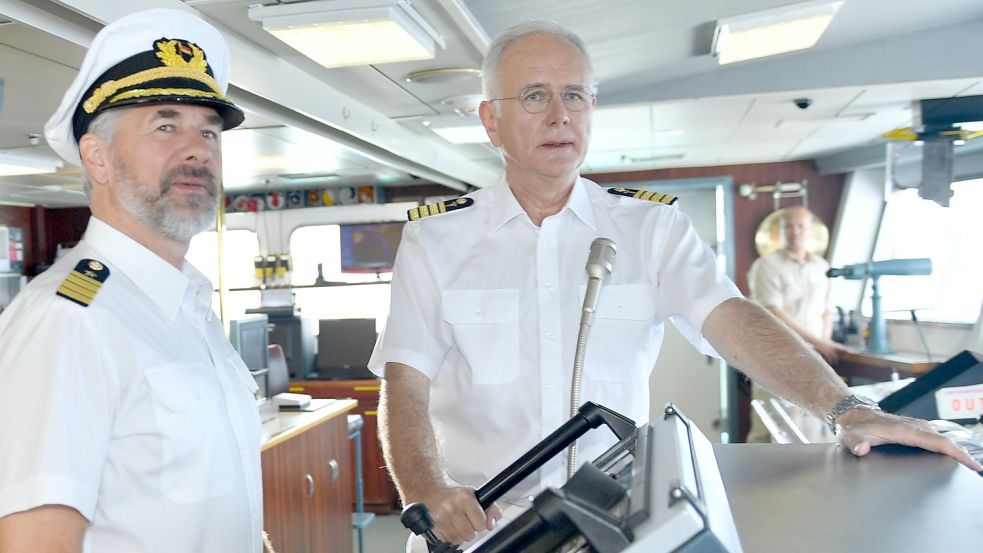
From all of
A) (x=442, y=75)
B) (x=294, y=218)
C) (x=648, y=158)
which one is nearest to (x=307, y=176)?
(x=294, y=218)

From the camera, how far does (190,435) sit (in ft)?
4.22

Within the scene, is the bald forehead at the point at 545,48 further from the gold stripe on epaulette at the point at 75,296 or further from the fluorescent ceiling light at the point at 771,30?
the fluorescent ceiling light at the point at 771,30

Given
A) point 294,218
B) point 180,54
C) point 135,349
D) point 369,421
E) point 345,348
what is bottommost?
point 369,421

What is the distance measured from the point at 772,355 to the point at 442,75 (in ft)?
10.2

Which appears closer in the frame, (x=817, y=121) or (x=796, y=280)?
(x=817, y=121)

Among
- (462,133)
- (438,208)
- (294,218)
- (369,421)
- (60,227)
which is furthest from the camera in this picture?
(60,227)

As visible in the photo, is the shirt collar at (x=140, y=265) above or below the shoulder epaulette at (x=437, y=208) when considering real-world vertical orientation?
below

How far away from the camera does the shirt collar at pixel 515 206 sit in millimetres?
1547

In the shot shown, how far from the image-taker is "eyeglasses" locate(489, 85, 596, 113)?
57.7 inches

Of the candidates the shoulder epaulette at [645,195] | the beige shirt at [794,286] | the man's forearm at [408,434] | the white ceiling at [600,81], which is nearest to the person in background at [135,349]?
the man's forearm at [408,434]

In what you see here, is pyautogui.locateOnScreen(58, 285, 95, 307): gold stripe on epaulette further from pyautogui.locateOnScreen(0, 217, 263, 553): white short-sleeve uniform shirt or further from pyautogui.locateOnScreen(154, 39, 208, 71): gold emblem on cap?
pyautogui.locateOnScreen(154, 39, 208, 71): gold emblem on cap

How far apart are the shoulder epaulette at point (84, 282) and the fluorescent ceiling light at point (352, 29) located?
5.91 feet

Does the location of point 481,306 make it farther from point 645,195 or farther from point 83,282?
point 83,282

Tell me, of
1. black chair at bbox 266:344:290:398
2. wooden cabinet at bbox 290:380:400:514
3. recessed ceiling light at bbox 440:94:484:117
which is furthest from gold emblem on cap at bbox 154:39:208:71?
wooden cabinet at bbox 290:380:400:514
